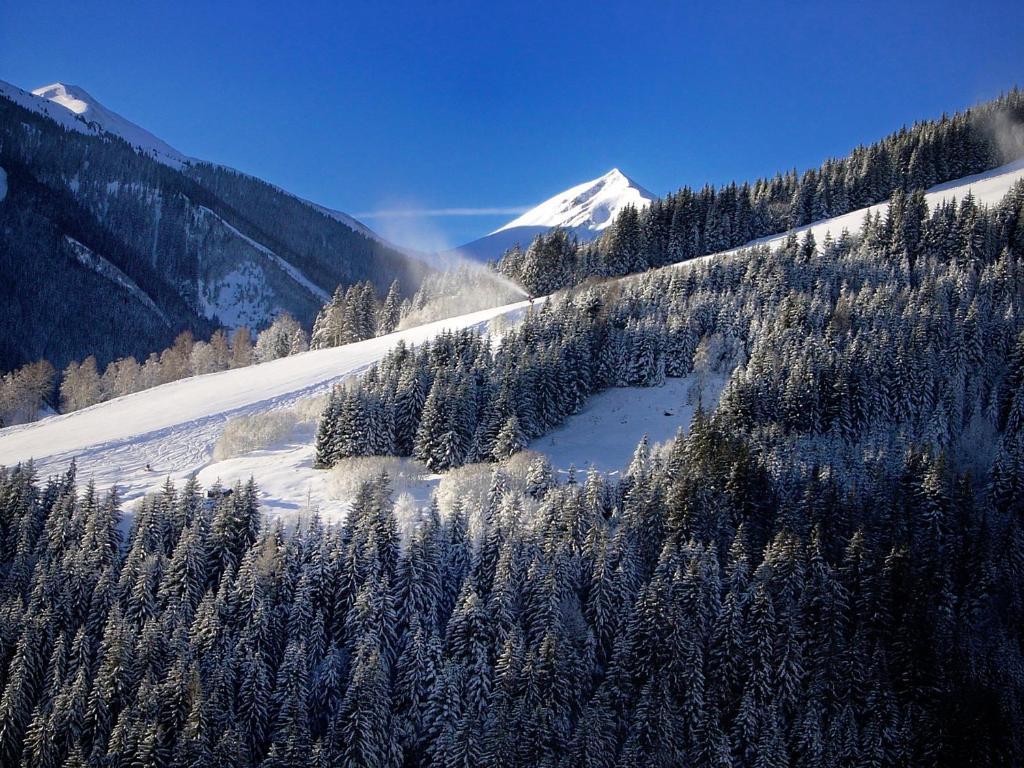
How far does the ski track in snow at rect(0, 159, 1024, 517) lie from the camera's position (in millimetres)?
57656

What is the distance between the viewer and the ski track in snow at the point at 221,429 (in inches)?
2270

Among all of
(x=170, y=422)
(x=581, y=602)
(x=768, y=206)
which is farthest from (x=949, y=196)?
(x=170, y=422)

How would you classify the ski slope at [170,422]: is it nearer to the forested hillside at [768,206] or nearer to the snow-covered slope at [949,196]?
the forested hillside at [768,206]

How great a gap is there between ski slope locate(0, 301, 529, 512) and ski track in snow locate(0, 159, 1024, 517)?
0.39 ft

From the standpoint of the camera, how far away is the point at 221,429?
6694 cm

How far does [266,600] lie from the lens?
141ft

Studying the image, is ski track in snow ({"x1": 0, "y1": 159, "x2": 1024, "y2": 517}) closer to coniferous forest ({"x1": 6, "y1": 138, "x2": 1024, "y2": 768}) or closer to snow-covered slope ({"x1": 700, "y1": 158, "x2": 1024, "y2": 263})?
coniferous forest ({"x1": 6, "y1": 138, "x2": 1024, "y2": 768})

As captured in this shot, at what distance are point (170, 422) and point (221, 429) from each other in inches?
267

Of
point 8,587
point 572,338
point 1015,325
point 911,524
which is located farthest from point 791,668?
point 8,587

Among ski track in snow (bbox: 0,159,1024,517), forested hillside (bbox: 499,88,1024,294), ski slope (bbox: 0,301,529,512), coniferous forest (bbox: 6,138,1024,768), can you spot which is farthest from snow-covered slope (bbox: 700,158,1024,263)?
ski slope (bbox: 0,301,529,512)

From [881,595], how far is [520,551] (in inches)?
962

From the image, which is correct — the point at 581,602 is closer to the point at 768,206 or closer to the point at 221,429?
the point at 221,429

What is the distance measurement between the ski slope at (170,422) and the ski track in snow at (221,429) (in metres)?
0.12

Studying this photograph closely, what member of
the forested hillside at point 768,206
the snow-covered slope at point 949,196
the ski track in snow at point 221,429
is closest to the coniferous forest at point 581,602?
the ski track in snow at point 221,429
